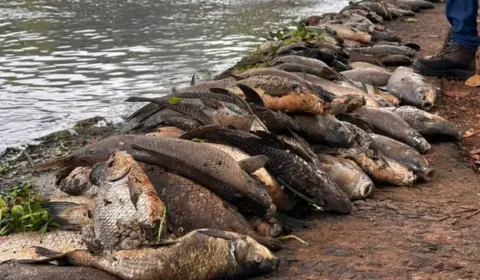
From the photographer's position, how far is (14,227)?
14.3 feet

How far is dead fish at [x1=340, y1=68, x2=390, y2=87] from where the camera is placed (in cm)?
884

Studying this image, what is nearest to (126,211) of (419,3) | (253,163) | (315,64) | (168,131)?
(253,163)

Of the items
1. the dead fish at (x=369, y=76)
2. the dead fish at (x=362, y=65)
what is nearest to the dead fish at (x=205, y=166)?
the dead fish at (x=369, y=76)

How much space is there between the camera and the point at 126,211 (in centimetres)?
406

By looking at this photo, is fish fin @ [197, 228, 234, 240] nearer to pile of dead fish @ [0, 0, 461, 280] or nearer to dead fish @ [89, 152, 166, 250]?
pile of dead fish @ [0, 0, 461, 280]

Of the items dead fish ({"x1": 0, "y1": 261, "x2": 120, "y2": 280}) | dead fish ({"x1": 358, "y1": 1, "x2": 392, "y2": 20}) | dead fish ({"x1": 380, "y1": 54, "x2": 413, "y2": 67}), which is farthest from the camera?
dead fish ({"x1": 358, "y1": 1, "x2": 392, "y2": 20})

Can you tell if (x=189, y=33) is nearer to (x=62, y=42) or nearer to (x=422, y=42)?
(x=62, y=42)

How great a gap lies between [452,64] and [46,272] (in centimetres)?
705

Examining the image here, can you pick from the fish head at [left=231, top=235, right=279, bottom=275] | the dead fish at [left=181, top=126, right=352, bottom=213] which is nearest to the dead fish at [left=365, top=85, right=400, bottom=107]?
the dead fish at [left=181, top=126, right=352, bottom=213]

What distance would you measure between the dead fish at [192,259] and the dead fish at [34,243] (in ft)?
0.68

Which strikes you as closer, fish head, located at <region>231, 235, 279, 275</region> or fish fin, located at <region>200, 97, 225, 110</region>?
fish head, located at <region>231, 235, 279, 275</region>

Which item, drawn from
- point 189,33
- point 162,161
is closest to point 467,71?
point 162,161

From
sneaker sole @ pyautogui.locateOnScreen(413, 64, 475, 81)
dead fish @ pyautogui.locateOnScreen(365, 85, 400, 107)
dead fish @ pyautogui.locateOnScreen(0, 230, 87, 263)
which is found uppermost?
dead fish @ pyautogui.locateOnScreen(0, 230, 87, 263)

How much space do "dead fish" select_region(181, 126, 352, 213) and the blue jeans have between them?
15.1 feet
